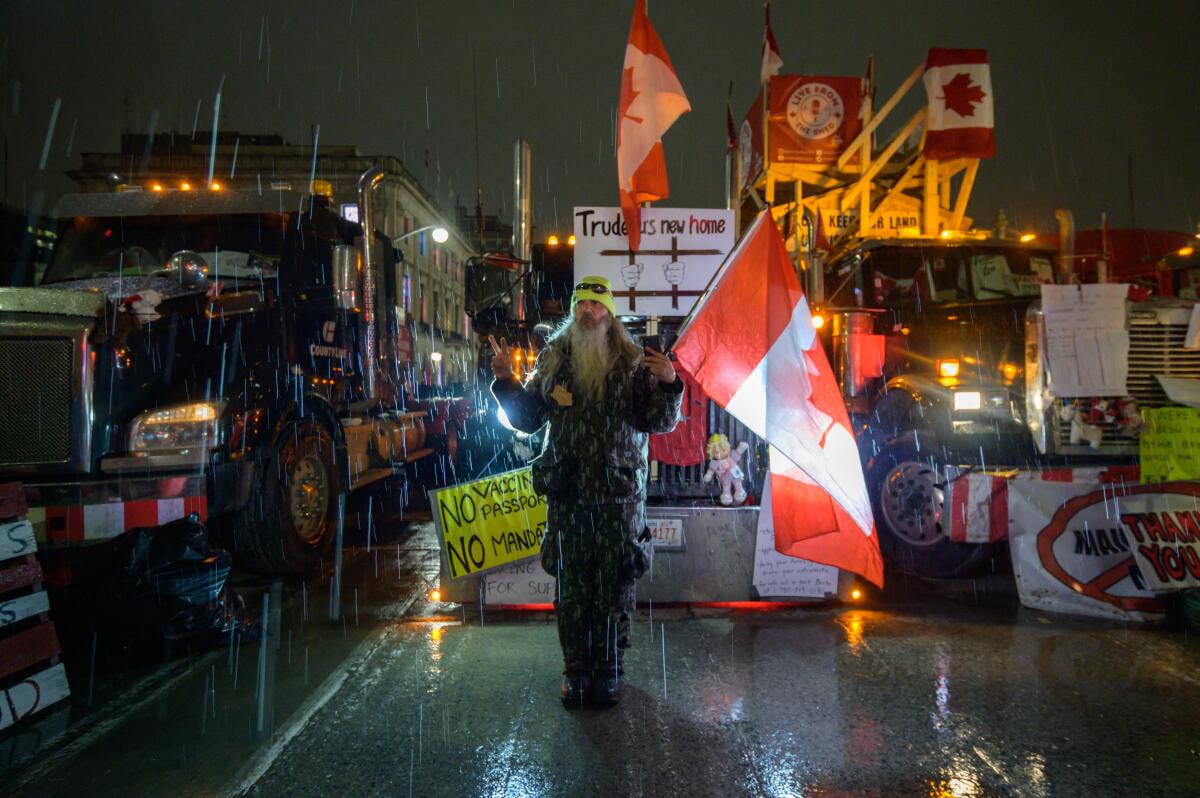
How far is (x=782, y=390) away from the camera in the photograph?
12.8ft

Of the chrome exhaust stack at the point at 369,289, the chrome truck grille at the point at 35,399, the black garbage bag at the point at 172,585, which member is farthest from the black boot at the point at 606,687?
the chrome exhaust stack at the point at 369,289

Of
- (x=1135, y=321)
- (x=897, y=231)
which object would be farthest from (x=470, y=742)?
(x=897, y=231)

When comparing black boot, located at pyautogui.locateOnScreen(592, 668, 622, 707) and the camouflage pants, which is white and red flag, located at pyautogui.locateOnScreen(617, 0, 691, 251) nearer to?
the camouflage pants

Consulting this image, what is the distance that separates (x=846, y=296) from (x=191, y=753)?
605 centimetres

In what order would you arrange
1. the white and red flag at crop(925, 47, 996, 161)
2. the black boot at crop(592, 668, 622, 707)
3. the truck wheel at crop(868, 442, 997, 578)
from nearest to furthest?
the black boot at crop(592, 668, 622, 707), the truck wheel at crop(868, 442, 997, 578), the white and red flag at crop(925, 47, 996, 161)

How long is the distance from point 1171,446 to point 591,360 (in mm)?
4086

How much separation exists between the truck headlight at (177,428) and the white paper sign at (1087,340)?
5633mm

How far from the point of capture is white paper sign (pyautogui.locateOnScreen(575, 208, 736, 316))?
19.1ft

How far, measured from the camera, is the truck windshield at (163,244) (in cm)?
634

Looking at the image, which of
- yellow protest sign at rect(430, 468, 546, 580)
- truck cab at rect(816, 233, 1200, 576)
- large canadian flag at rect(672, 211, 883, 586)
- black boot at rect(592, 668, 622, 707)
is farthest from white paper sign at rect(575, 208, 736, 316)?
black boot at rect(592, 668, 622, 707)

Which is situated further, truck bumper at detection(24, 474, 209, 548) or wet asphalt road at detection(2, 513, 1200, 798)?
truck bumper at detection(24, 474, 209, 548)

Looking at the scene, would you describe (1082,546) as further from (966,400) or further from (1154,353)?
(1154,353)

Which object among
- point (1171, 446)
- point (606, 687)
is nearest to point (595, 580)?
point (606, 687)

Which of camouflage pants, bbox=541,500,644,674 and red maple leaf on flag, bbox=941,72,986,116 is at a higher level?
red maple leaf on flag, bbox=941,72,986,116
